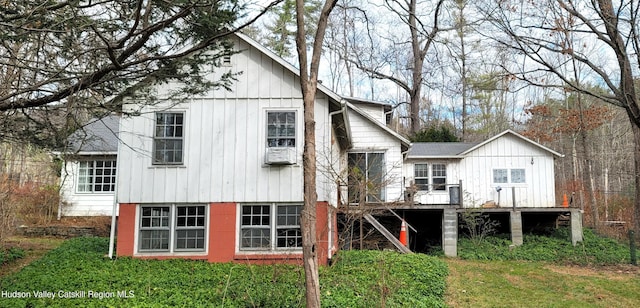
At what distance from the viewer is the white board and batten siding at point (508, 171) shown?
20.2m

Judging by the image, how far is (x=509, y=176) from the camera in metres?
20.5

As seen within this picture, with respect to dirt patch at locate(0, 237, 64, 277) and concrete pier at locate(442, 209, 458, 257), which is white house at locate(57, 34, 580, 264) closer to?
dirt patch at locate(0, 237, 64, 277)

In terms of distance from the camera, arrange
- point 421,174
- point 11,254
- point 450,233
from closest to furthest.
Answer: point 11,254 < point 450,233 < point 421,174

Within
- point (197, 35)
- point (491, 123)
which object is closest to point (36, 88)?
point (197, 35)

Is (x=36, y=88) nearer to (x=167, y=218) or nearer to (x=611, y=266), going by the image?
(x=167, y=218)

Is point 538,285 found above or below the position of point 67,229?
below

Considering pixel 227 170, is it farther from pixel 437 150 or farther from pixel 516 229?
pixel 437 150

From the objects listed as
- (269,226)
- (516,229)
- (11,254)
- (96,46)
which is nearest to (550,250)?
(516,229)

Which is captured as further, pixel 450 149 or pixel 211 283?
pixel 450 149

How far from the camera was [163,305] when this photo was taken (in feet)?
23.5

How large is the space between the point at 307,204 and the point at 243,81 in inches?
251

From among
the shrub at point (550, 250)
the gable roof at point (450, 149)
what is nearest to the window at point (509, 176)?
the gable roof at point (450, 149)

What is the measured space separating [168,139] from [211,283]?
443 centimetres

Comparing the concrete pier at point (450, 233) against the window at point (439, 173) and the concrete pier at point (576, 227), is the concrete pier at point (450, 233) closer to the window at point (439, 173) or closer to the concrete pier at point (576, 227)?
the window at point (439, 173)
